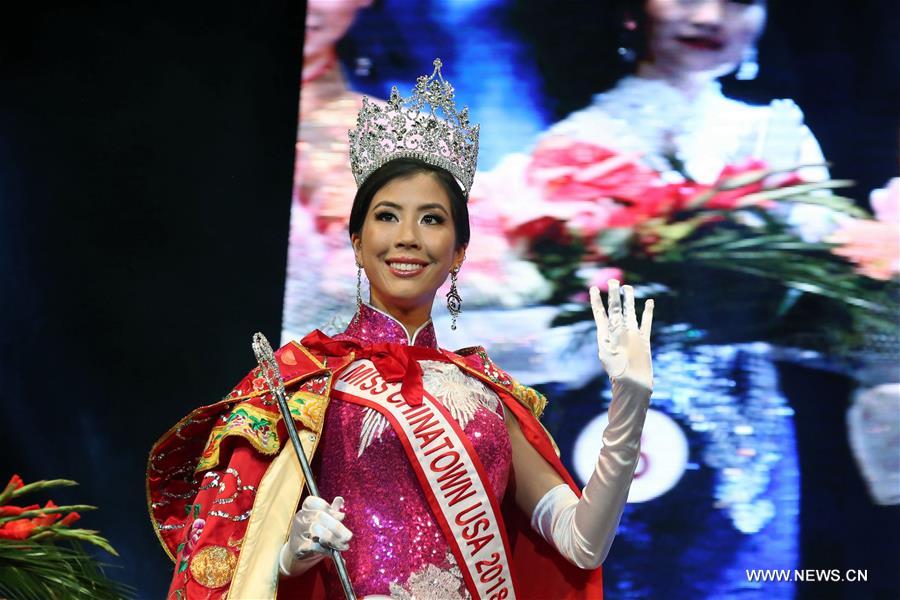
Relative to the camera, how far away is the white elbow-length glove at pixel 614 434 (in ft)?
8.18

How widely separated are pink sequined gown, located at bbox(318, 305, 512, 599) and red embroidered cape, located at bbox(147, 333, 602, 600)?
3.3 inches

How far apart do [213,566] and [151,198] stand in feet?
6.54

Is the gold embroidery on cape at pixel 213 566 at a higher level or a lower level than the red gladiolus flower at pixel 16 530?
lower

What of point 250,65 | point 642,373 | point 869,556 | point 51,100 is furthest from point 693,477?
point 51,100

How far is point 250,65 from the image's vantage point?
4.30 metres

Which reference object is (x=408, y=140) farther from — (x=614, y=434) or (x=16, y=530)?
(x=16, y=530)

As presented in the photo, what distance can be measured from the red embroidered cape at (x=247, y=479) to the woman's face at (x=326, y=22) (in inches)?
62.1

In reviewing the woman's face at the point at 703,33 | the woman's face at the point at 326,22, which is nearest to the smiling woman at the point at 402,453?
the woman's face at the point at 326,22

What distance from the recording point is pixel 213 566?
251 cm

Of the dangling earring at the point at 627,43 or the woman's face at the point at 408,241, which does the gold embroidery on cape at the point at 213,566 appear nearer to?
the woman's face at the point at 408,241

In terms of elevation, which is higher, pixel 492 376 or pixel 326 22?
pixel 326 22

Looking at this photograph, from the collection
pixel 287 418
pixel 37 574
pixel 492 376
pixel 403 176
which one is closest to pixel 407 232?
pixel 403 176

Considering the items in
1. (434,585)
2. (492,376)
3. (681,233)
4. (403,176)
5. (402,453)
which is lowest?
(434,585)

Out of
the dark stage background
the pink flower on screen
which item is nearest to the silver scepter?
the dark stage background
